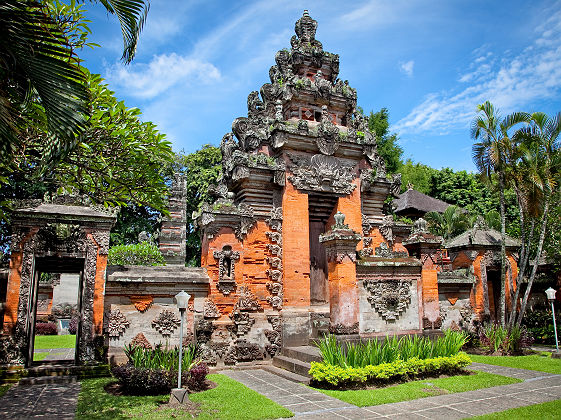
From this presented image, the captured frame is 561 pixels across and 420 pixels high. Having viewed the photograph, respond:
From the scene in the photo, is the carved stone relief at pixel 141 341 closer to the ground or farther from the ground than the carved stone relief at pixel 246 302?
closer to the ground

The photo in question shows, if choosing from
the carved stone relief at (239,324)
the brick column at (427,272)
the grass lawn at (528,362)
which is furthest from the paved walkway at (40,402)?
the grass lawn at (528,362)

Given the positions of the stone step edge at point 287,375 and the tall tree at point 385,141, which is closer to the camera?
the stone step edge at point 287,375

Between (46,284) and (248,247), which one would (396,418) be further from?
(46,284)

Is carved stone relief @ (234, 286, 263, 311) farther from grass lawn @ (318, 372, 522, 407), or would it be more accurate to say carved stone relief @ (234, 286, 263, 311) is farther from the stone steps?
the stone steps

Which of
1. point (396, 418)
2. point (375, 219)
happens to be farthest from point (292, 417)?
point (375, 219)

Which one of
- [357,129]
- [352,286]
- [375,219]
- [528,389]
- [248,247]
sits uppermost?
[357,129]

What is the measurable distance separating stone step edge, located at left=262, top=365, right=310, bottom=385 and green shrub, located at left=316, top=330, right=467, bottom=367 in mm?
789

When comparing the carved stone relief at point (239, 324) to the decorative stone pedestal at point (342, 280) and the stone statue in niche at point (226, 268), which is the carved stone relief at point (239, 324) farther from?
the decorative stone pedestal at point (342, 280)

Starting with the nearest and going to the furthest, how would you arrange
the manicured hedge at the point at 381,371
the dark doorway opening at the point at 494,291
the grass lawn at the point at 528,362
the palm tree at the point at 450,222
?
1. the manicured hedge at the point at 381,371
2. the grass lawn at the point at 528,362
3. the dark doorway opening at the point at 494,291
4. the palm tree at the point at 450,222

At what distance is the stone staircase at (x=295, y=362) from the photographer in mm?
9820

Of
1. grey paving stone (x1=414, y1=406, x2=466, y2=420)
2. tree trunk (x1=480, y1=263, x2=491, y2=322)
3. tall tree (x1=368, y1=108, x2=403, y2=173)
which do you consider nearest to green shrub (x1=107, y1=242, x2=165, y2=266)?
grey paving stone (x1=414, y1=406, x2=466, y2=420)

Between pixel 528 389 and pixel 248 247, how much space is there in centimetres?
757

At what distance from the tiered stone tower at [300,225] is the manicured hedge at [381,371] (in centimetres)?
134

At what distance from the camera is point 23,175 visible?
8.70 metres
